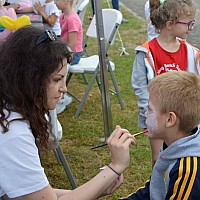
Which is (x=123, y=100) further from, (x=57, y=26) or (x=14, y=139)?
(x=14, y=139)

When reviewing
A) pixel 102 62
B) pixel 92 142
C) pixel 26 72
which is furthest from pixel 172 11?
pixel 92 142

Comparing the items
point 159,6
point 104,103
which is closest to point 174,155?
point 159,6

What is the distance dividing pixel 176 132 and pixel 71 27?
266cm

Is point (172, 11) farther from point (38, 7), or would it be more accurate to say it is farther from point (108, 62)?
point (38, 7)

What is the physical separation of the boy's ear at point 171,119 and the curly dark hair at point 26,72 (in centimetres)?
48

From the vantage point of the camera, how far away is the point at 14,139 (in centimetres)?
146

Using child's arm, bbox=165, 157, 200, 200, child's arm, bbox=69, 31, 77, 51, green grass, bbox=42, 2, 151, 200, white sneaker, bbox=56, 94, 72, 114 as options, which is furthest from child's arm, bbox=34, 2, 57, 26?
child's arm, bbox=165, 157, 200, 200

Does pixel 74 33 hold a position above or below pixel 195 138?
below

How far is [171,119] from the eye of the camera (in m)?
1.61

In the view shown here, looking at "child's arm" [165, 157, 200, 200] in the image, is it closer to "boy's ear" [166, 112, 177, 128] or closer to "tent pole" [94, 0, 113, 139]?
"boy's ear" [166, 112, 177, 128]

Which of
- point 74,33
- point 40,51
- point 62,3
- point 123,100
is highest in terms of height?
point 40,51

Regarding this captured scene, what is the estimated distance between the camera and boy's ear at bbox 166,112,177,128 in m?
1.59

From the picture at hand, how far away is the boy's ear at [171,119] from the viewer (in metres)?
1.59

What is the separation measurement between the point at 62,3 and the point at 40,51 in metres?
2.68
